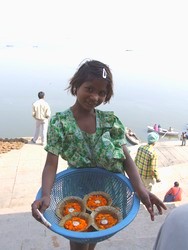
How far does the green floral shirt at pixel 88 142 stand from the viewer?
188 centimetres

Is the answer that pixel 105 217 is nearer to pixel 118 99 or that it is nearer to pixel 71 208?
pixel 71 208

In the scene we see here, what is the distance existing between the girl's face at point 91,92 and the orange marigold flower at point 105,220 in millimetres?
712

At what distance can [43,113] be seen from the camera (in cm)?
759

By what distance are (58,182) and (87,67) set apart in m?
0.81

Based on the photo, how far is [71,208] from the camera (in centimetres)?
199

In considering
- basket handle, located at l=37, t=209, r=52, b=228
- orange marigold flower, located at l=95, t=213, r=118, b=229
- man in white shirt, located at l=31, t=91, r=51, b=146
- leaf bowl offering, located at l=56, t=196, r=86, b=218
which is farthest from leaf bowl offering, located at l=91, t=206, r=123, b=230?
man in white shirt, located at l=31, t=91, r=51, b=146

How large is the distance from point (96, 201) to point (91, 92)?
75 cm

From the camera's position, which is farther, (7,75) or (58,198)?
(7,75)

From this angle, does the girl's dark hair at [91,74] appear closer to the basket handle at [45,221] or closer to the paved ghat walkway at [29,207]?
the basket handle at [45,221]

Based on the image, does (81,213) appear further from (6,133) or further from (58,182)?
(6,133)

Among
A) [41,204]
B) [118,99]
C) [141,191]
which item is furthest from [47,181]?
[118,99]

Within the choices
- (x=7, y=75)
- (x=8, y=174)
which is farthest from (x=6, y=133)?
(x=7, y=75)

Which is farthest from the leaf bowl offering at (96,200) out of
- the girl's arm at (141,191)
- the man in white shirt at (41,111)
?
the man in white shirt at (41,111)

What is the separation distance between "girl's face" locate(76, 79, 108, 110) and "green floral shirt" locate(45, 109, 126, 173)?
13cm
